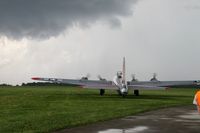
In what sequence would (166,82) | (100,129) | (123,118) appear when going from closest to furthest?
(100,129)
(123,118)
(166,82)

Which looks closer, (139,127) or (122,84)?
(139,127)

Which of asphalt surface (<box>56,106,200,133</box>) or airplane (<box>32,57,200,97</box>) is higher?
A: airplane (<box>32,57,200,97</box>)

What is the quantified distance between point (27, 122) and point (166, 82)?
4641 centimetres

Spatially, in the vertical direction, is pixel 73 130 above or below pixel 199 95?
below

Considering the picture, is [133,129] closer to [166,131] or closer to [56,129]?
[166,131]

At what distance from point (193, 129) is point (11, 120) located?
8879 mm

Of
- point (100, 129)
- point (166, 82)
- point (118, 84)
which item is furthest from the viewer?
point (166, 82)

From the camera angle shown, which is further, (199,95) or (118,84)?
(118,84)

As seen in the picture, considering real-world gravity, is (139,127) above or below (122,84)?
below

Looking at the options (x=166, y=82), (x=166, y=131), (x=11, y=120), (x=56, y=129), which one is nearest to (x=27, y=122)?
(x=11, y=120)

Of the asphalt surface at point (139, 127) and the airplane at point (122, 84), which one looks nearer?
the asphalt surface at point (139, 127)

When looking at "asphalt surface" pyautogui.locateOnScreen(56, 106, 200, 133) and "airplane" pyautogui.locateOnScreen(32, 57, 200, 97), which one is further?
"airplane" pyautogui.locateOnScreen(32, 57, 200, 97)

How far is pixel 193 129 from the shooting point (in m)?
17.0

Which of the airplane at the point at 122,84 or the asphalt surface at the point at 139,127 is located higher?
the airplane at the point at 122,84
